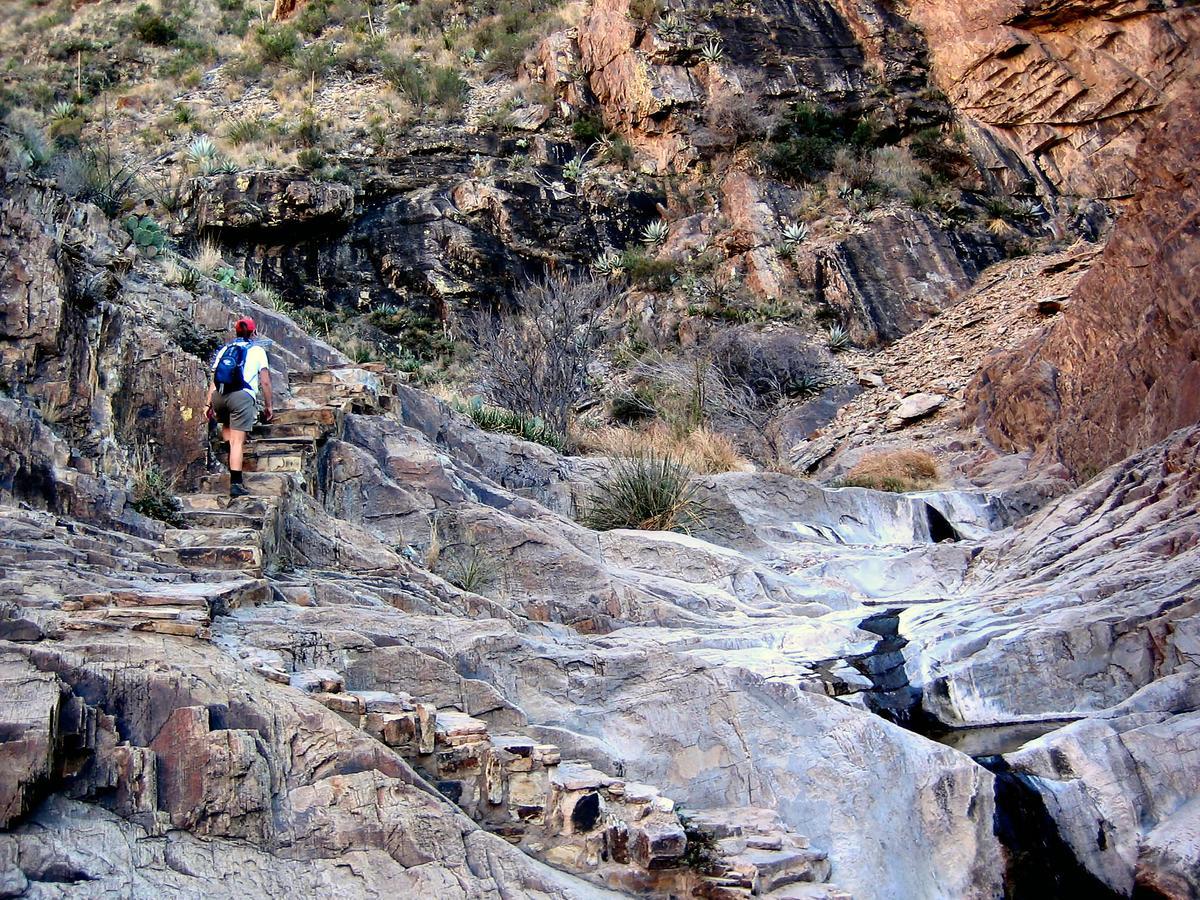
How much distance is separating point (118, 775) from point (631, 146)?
2550cm

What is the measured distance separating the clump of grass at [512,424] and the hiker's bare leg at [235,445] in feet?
16.7

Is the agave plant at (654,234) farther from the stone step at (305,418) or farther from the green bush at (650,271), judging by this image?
the stone step at (305,418)

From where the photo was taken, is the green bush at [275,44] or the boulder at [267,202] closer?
the boulder at [267,202]

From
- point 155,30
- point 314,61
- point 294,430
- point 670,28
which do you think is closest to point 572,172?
point 670,28

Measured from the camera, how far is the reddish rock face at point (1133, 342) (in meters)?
12.2

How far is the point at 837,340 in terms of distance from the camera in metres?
23.9

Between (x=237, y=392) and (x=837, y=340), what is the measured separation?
56.8ft

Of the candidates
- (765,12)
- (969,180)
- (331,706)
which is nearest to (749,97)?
(765,12)

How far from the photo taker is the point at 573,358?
18.0 m

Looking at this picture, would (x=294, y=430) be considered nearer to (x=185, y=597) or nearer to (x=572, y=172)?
(x=185, y=597)

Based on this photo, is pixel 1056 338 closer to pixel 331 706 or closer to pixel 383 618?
pixel 383 618

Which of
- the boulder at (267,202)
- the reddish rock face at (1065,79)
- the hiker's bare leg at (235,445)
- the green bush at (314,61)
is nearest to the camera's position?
the hiker's bare leg at (235,445)

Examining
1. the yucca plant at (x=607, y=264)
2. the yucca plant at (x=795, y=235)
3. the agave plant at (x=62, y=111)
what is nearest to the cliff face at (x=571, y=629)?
the yucca plant at (x=795, y=235)

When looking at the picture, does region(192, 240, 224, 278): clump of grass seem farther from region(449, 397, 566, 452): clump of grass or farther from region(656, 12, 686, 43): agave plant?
region(656, 12, 686, 43): agave plant
